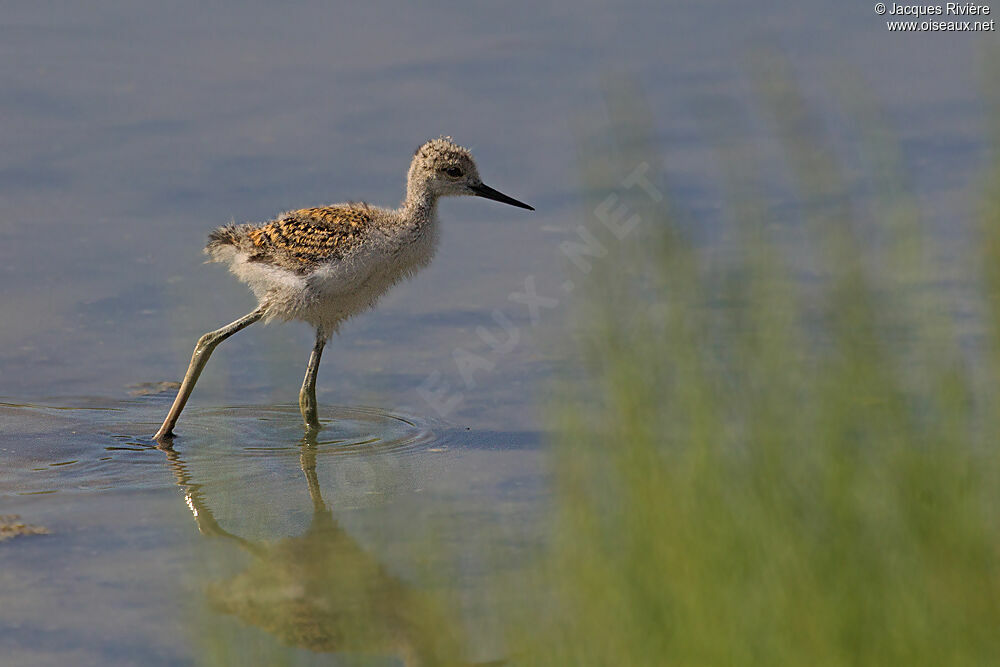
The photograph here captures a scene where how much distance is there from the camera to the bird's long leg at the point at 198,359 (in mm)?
8320

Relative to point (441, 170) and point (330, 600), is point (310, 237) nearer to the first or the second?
point (441, 170)

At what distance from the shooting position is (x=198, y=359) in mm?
8742

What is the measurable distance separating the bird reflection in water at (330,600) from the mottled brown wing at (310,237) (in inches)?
72.9

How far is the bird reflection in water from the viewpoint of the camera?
181 inches

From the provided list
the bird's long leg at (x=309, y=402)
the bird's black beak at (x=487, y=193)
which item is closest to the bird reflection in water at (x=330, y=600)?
the bird's long leg at (x=309, y=402)

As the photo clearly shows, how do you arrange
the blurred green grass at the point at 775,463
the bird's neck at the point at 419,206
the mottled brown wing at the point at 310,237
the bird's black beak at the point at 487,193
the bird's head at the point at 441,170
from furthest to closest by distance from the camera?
1. the bird's black beak at the point at 487,193
2. the bird's head at the point at 441,170
3. the bird's neck at the point at 419,206
4. the mottled brown wing at the point at 310,237
5. the blurred green grass at the point at 775,463

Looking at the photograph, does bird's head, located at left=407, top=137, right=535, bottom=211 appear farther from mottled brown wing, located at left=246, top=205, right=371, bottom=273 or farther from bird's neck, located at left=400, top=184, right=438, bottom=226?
mottled brown wing, located at left=246, top=205, right=371, bottom=273

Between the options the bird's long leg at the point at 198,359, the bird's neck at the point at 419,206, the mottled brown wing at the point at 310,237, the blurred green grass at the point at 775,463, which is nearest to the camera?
Result: the blurred green grass at the point at 775,463

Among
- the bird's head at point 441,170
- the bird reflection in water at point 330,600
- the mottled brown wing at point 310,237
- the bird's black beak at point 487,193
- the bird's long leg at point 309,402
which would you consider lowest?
the bird reflection in water at point 330,600

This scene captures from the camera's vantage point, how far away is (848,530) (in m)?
3.68

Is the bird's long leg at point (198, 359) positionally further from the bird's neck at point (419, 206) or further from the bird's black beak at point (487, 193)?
the bird's black beak at point (487, 193)

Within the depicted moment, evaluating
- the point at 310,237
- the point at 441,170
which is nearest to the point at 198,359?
the point at 310,237

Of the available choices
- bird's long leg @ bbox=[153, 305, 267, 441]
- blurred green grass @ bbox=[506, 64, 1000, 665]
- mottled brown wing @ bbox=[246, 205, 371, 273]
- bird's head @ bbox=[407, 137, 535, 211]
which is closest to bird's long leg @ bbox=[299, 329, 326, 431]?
bird's long leg @ bbox=[153, 305, 267, 441]

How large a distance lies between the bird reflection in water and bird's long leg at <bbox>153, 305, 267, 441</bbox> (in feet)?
5.21
